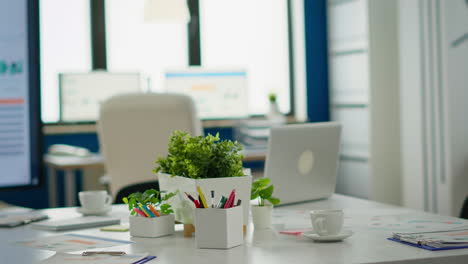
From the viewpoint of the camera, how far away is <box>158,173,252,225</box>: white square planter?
4.38ft

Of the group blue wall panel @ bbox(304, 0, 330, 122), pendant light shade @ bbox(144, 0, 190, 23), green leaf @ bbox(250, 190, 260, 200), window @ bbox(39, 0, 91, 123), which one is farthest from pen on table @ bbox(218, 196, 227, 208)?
blue wall panel @ bbox(304, 0, 330, 122)

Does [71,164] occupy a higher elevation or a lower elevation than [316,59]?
lower

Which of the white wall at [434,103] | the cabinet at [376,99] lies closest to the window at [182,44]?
the cabinet at [376,99]

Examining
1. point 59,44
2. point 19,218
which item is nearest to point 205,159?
point 19,218

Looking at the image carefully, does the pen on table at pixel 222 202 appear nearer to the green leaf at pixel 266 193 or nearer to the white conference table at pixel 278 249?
the white conference table at pixel 278 249

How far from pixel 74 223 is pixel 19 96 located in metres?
0.32

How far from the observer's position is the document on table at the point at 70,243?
4.16ft

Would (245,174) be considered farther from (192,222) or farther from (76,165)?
(76,165)

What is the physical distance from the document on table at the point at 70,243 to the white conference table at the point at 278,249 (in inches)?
1.1

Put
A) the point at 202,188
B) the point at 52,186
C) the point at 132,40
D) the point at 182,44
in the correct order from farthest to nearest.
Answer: the point at 182,44 < the point at 132,40 < the point at 52,186 < the point at 202,188

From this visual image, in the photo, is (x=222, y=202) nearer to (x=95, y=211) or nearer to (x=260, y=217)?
(x=260, y=217)

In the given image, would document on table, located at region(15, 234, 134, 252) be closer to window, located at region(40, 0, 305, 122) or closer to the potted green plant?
the potted green plant

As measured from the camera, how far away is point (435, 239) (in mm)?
1195

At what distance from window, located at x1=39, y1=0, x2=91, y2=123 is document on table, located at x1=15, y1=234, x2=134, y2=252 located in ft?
12.9
